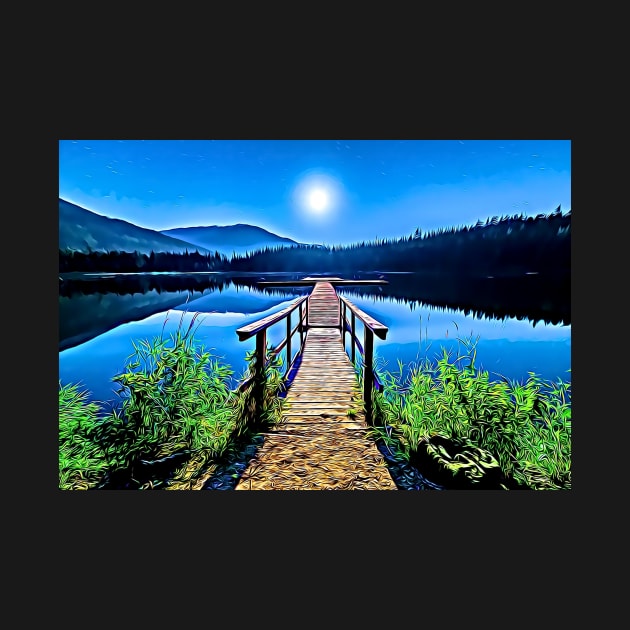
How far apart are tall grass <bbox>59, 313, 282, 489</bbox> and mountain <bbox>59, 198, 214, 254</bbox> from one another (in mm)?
788

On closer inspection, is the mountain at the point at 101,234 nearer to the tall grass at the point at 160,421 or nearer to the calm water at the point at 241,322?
the calm water at the point at 241,322

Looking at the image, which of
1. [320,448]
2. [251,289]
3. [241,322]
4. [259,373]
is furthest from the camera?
[251,289]

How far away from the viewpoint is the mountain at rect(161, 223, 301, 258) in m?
3.19

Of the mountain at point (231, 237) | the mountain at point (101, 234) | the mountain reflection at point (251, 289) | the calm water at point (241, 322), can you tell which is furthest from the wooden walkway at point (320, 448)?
the mountain at point (101, 234)

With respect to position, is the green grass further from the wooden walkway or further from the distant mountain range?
the distant mountain range

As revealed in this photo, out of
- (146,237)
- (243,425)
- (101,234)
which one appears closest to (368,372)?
(243,425)

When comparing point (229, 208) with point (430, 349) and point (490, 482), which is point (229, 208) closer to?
point (430, 349)

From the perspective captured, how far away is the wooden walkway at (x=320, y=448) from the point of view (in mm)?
2613

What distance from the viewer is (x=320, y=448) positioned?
281 cm

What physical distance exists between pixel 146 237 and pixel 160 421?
162 centimetres

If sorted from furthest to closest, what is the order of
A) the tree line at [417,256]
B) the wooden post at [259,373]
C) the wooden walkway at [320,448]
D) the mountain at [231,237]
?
the mountain at [231,237] → the wooden post at [259,373] → the tree line at [417,256] → the wooden walkway at [320,448]

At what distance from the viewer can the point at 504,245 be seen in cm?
314

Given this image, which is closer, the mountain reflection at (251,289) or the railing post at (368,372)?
the mountain reflection at (251,289)

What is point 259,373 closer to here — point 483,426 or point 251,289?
point 251,289
